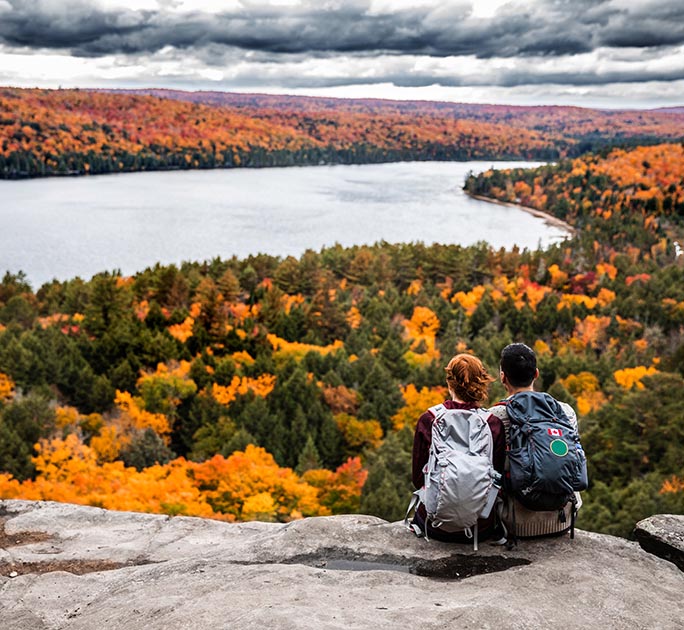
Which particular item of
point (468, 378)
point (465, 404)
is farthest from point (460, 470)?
point (468, 378)

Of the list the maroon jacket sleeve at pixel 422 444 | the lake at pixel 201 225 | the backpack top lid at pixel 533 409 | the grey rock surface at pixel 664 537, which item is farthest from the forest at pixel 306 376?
the maroon jacket sleeve at pixel 422 444

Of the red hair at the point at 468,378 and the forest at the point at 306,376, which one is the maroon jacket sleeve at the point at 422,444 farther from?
the forest at the point at 306,376

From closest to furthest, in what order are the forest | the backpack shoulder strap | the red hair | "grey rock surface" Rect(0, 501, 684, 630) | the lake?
1. "grey rock surface" Rect(0, 501, 684, 630)
2. the red hair
3. the backpack shoulder strap
4. the forest
5. the lake

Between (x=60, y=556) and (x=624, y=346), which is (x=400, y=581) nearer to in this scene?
(x=60, y=556)

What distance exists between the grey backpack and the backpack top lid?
29 centimetres

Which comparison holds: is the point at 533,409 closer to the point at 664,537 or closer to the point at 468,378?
the point at 468,378

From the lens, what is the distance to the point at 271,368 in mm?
57969

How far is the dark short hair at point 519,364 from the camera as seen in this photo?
23.0 ft

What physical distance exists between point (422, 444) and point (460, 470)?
0.57 meters

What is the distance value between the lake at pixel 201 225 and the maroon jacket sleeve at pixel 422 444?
327 ft

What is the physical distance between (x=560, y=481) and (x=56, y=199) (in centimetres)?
18326

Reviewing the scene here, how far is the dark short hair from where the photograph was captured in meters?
7.01

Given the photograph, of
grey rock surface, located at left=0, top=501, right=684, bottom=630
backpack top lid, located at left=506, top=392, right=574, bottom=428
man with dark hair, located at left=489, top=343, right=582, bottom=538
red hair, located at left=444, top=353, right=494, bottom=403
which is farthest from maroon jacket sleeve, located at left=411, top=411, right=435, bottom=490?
grey rock surface, located at left=0, top=501, right=684, bottom=630

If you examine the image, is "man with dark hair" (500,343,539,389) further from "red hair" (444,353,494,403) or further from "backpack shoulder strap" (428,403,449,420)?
"backpack shoulder strap" (428,403,449,420)
